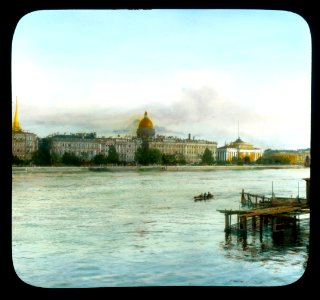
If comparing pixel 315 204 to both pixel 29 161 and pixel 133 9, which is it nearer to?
pixel 133 9

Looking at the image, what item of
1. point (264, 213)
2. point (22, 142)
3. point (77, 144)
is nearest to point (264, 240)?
point (264, 213)

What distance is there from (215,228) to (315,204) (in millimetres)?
4451

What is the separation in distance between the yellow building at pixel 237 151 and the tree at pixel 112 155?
2.17ft

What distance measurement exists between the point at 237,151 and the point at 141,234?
2.77m

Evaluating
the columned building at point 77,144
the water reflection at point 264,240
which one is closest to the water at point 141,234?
the water reflection at point 264,240

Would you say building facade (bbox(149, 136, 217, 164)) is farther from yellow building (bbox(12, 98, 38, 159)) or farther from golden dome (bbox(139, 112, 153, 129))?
yellow building (bbox(12, 98, 38, 159))

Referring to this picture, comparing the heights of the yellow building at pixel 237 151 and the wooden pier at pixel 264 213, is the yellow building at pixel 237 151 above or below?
above

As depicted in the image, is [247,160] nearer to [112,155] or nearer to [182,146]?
[182,146]

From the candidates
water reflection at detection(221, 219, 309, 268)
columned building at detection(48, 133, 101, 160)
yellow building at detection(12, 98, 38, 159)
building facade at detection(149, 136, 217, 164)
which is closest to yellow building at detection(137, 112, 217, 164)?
building facade at detection(149, 136, 217, 164)

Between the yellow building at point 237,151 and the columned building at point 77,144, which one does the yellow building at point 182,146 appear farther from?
the columned building at point 77,144

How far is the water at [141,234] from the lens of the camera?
1798 mm

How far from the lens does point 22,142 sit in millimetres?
2080

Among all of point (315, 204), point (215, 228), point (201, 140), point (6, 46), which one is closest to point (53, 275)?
point (6, 46)
